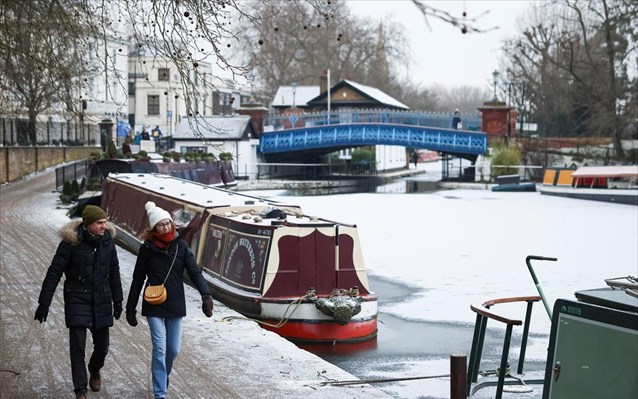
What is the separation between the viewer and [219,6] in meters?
10.6

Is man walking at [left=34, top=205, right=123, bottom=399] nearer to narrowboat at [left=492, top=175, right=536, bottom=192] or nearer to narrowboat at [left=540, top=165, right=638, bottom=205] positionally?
narrowboat at [left=540, top=165, right=638, bottom=205]

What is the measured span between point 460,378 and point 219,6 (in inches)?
179

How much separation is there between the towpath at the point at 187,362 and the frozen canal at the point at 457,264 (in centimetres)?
146

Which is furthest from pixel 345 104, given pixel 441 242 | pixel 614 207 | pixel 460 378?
pixel 460 378

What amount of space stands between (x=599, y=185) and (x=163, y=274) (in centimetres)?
3776

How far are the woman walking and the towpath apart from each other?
668 millimetres

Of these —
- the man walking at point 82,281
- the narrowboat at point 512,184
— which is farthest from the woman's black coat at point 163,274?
the narrowboat at point 512,184

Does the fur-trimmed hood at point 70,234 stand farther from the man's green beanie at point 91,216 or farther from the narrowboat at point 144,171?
the narrowboat at point 144,171

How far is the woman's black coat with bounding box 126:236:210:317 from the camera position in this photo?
29.8ft

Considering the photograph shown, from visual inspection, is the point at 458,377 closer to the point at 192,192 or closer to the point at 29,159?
the point at 192,192

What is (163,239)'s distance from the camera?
9164mm

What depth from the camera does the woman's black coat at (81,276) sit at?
354 inches

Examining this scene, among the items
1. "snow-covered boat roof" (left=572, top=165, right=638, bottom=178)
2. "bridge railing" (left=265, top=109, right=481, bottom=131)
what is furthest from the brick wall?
"snow-covered boat roof" (left=572, top=165, right=638, bottom=178)

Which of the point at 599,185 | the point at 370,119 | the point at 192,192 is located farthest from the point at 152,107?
the point at 192,192
